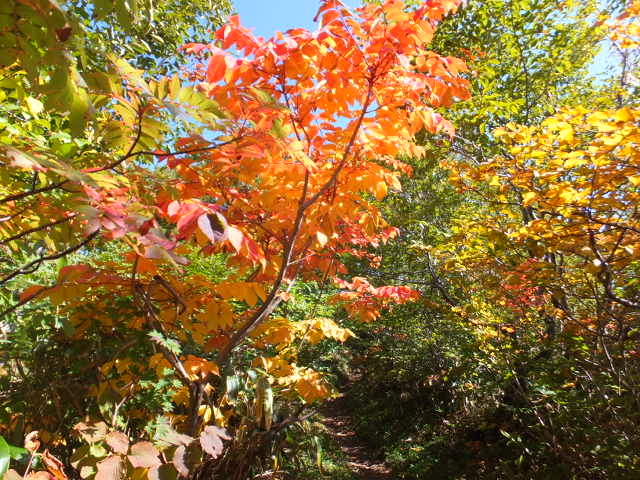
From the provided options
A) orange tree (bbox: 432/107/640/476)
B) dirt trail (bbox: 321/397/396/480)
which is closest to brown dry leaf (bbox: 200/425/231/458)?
orange tree (bbox: 432/107/640/476)

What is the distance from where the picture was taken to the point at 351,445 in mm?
7270

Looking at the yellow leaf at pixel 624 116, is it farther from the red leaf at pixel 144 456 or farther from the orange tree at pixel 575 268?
the red leaf at pixel 144 456

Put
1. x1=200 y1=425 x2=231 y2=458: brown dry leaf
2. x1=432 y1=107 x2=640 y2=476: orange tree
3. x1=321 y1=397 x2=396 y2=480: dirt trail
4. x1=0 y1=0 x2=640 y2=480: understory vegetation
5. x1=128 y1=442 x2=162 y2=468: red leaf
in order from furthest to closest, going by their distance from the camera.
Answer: x1=321 y1=397 x2=396 y2=480: dirt trail < x1=432 y1=107 x2=640 y2=476: orange tree < x1=200 y1=425 x2=231 y2=458: brown dry leaf < x1=128 y1=442 x2=162 y2=468: red leaf < x1=0 y1=0 x2=640 y2=480: understory vegetation

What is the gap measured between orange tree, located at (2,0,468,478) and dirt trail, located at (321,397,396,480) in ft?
13.8

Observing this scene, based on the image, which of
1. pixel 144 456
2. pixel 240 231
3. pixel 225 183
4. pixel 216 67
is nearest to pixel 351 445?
pixel 144 456

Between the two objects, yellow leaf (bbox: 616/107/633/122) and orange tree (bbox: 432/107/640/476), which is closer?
yellow leaf (bbox: 616/107/633/122)

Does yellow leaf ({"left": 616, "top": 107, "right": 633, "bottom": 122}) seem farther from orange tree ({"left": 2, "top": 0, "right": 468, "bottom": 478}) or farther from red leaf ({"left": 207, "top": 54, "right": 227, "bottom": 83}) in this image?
red leaf ({"left": 207, "top": 54, "right": 227, "bottom": 83})

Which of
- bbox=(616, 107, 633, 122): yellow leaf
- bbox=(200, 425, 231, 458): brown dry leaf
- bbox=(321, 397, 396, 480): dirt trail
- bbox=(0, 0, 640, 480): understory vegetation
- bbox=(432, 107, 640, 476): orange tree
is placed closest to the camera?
bbox=(0, 0, 640, 480): understory vegetation

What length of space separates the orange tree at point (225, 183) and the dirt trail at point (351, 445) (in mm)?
4221

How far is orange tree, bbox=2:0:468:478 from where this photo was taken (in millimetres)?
1220

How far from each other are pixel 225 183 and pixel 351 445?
23.1 ft

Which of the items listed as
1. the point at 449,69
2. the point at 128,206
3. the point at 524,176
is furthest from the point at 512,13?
the point at 128,206

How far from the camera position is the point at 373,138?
1764 mm

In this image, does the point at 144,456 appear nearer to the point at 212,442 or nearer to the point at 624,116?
the point at 212,442
